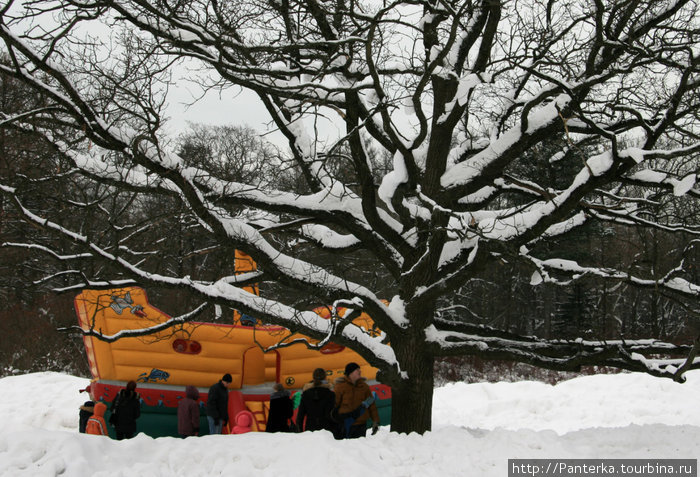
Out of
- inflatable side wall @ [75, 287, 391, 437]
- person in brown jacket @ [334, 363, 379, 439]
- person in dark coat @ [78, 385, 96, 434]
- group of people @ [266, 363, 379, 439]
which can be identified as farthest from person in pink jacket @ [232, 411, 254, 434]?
person in dark coat @ [78, 385, 96, 434]

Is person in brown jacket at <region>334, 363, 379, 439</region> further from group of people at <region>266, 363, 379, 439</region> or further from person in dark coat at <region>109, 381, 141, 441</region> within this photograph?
person in dark coat at <region>109, 381, 141, 441</region>

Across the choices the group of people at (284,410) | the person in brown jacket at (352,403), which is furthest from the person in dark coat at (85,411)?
the person in brown jacket at (352,403)

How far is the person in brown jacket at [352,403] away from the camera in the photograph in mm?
7762

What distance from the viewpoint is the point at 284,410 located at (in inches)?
338

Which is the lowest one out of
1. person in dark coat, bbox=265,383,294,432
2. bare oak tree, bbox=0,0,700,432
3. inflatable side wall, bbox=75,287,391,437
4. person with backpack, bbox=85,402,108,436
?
person with backpack, bbox=85,402,108,436

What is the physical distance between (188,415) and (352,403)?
9.60 ft

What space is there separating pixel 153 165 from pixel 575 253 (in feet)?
76.4

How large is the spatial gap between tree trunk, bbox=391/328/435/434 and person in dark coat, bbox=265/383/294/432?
1.83 metres

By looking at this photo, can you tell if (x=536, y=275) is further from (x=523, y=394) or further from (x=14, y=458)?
(x=523, y=394)

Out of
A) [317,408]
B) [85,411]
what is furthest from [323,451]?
[85,411]

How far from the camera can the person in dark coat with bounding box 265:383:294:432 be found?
334 inches

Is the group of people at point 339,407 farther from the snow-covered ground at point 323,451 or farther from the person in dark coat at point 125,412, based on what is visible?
the person in dark coat at point 125,412

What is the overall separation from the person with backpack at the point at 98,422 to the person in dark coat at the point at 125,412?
164mm

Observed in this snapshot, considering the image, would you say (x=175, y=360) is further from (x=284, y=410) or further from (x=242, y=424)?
(x=284, y=410)
